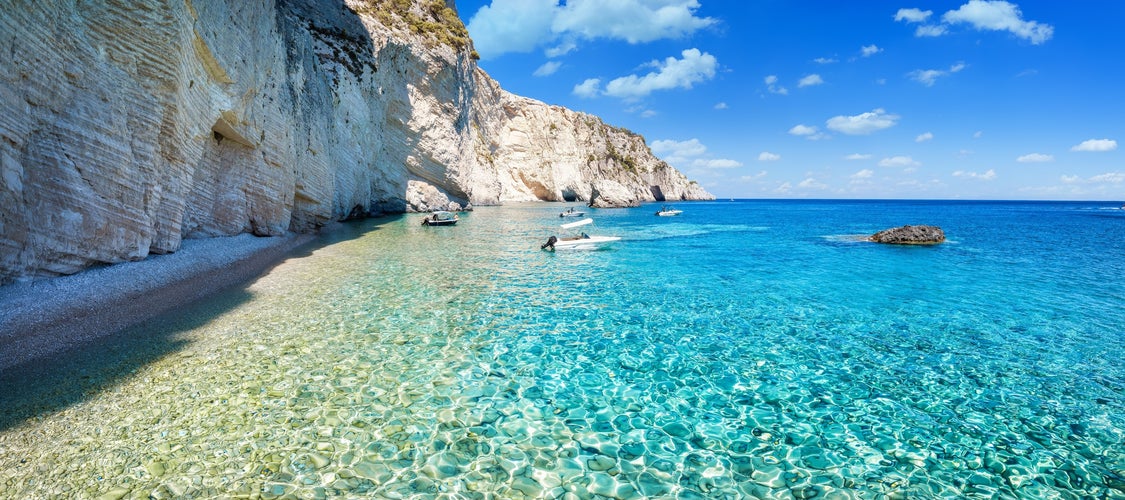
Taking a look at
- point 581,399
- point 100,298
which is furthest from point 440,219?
point 581,399

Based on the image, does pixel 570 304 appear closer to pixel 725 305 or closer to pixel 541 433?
pixel 725 305

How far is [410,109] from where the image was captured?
41.9 m

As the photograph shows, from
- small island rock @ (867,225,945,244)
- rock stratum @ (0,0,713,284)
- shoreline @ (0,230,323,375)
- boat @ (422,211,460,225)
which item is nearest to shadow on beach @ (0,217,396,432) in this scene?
shoreline @ (0,230,323,375)

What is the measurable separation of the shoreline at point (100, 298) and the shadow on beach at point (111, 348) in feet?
0.10

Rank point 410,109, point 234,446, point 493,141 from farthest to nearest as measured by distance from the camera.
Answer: point 493,141
point 410,109
point 234,446

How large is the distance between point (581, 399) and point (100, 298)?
33.3ft

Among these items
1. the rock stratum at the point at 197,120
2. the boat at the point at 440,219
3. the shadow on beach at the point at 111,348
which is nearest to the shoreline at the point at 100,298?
the shadow on beach at the point at 111,348

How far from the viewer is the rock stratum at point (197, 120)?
29.8ft

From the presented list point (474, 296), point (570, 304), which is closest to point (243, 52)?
point (474, 296)

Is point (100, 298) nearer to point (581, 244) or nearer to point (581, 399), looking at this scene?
point (581, 399)

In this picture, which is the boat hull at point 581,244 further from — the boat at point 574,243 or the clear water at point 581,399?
the clear water at point 581,399

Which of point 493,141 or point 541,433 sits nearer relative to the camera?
point 541,433

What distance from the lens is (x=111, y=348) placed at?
782 cm

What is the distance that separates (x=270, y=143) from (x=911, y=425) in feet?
73.1
